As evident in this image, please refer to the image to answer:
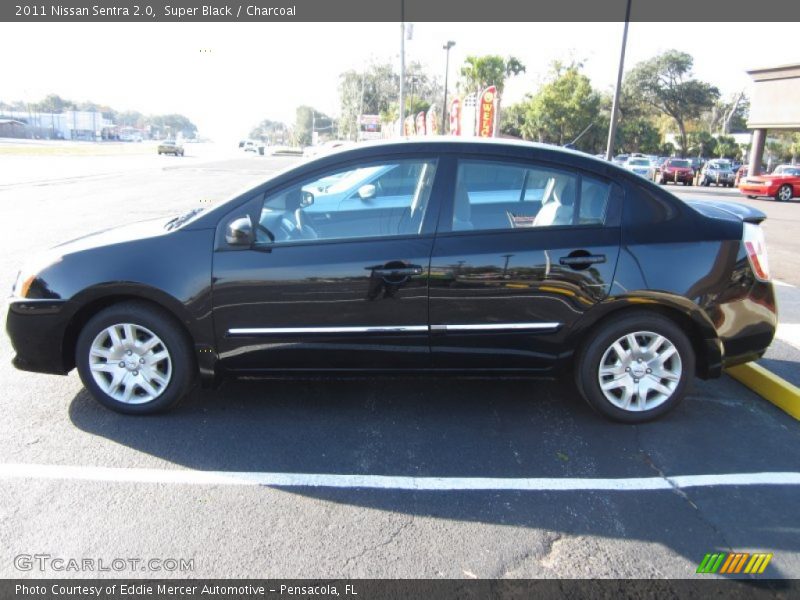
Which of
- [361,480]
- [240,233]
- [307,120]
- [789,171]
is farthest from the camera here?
[307,120]

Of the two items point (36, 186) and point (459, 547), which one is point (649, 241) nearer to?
point (459, 547)

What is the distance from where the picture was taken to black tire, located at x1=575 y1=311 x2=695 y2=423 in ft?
12.4

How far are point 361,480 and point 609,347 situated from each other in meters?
1.73

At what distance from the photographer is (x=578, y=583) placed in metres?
2.53

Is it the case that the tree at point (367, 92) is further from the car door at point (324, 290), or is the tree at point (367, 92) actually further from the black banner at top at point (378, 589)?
the black banner at top at point (378, 589)

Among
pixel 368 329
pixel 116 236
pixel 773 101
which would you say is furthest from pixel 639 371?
pixel 773 101

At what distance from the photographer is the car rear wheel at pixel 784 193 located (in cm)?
2559

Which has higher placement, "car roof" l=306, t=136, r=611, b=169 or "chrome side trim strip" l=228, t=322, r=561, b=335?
"car roof" l=306, t=136, r=611, b=169

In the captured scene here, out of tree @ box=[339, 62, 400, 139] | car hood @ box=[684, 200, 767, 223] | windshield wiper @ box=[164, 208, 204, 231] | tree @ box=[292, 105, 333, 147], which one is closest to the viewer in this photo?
windshield wiper @ box=[164, 208, 204, 231]

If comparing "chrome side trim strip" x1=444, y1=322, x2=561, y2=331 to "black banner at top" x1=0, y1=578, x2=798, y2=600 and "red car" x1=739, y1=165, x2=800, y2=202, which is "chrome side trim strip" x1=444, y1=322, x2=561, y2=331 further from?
"red car" x1=739, y1=165, x2=800, y2=202

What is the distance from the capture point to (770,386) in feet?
14.2

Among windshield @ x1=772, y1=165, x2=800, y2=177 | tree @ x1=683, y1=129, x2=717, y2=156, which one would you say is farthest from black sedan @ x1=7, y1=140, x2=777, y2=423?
tree @ x1=683, y1=129, x2=717, y2=156

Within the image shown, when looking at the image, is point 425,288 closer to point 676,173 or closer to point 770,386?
point 770,386

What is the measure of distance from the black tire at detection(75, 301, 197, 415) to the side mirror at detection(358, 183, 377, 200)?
1.48 m
